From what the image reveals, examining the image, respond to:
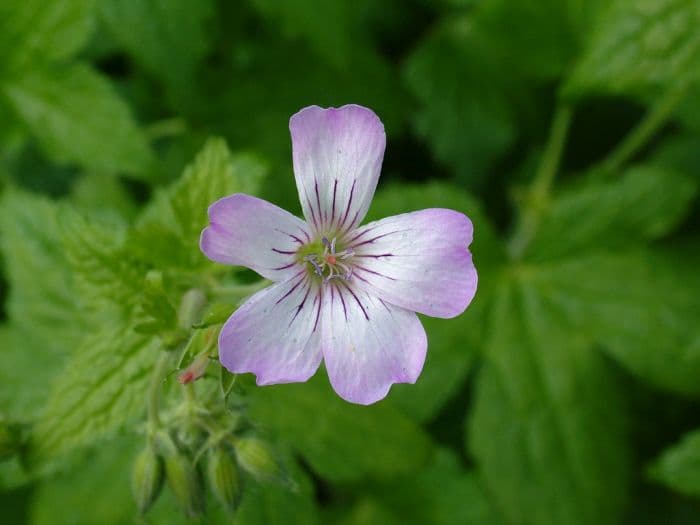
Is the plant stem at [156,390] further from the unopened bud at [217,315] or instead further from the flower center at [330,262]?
the flower center at [330,262]

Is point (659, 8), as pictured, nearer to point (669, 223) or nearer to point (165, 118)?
point (669, 223)

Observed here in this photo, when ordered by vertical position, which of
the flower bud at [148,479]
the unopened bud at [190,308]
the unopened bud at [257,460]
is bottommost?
the flower bud at [148,479]

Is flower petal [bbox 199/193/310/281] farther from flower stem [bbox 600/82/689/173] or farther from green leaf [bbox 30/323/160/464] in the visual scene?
flower stem [bbox 600/82/689/173]

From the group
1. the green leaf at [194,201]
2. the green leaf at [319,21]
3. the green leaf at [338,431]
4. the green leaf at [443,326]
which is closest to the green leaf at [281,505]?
the green leaf at [338,431]

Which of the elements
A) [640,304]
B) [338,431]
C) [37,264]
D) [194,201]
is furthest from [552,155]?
[37,264]

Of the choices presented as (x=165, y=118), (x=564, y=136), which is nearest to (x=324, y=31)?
(x=165, y=118)
